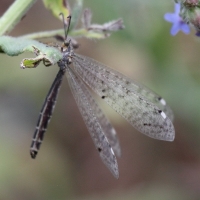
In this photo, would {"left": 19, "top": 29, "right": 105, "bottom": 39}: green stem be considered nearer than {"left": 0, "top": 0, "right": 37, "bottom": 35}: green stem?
No

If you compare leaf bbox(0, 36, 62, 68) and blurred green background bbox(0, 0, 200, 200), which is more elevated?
blurred green background bbox(0, 0, 200, 200)

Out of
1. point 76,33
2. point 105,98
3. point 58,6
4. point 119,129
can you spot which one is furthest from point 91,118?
point 119,129

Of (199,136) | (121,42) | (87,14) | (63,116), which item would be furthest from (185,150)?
(87,14)

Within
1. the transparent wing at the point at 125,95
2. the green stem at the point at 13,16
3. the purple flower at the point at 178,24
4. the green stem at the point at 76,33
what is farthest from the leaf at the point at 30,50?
the purple flower at the point at 178,24

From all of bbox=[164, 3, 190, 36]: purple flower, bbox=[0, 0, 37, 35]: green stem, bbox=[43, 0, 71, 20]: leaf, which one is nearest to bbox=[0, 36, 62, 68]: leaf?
bbox=[0, 0, 37, 35]: green stem

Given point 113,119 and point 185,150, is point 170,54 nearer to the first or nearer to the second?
point 113,119

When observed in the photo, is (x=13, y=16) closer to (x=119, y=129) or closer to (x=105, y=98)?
(x=105, y=98)

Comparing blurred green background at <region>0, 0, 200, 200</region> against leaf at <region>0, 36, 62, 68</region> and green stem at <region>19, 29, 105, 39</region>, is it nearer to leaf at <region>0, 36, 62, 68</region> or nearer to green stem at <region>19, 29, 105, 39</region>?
green stem at <region>19, 29, 105, 39</region>

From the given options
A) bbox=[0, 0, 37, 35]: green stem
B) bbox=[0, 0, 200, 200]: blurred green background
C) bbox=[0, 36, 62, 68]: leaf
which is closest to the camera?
bbox=[0, 36, 62, 68]: leaf
